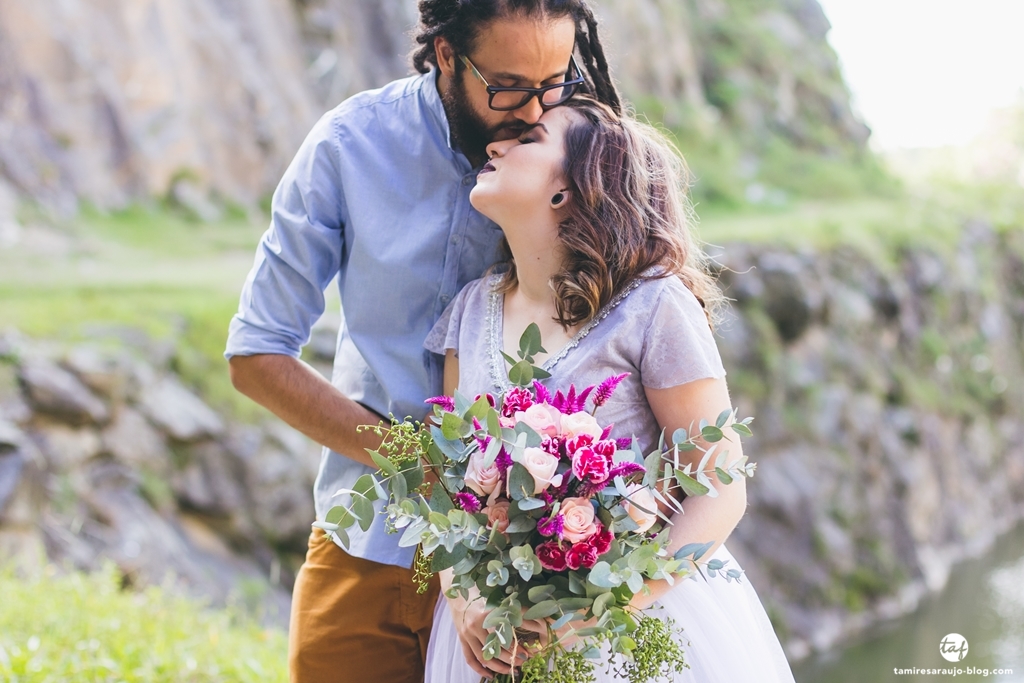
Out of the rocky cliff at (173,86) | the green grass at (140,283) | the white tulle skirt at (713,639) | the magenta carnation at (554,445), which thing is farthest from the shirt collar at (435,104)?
the rocky cliff at (173,86)

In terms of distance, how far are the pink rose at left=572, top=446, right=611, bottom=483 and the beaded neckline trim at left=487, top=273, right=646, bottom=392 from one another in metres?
0.44

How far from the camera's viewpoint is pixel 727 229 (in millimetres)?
12844

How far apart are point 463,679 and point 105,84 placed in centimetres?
873

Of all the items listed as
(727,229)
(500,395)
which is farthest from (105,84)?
(500,395)

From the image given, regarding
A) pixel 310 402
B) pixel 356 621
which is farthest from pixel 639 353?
pixel 356 621

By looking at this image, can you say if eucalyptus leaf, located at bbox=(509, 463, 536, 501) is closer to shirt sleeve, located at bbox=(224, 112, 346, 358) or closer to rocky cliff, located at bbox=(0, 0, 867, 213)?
shirt sleeve, located at bbox=(224, 112, 346, 358)

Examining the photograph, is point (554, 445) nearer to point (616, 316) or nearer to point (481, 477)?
point (481, 477)

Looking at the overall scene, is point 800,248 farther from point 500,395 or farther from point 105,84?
point 500,395

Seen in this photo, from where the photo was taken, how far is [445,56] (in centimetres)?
255

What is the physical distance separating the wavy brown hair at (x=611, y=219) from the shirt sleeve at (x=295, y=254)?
64 centimetres

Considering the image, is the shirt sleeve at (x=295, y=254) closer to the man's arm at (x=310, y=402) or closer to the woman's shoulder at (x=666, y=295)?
the man's arm at (x=310, y=402)

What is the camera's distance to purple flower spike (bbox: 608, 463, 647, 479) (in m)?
1.89

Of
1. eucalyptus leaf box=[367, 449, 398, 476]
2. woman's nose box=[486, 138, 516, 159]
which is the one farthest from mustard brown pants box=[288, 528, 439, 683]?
woman's nose box=[486, 138, 516, 159]

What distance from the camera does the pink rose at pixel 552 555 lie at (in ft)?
5.97
